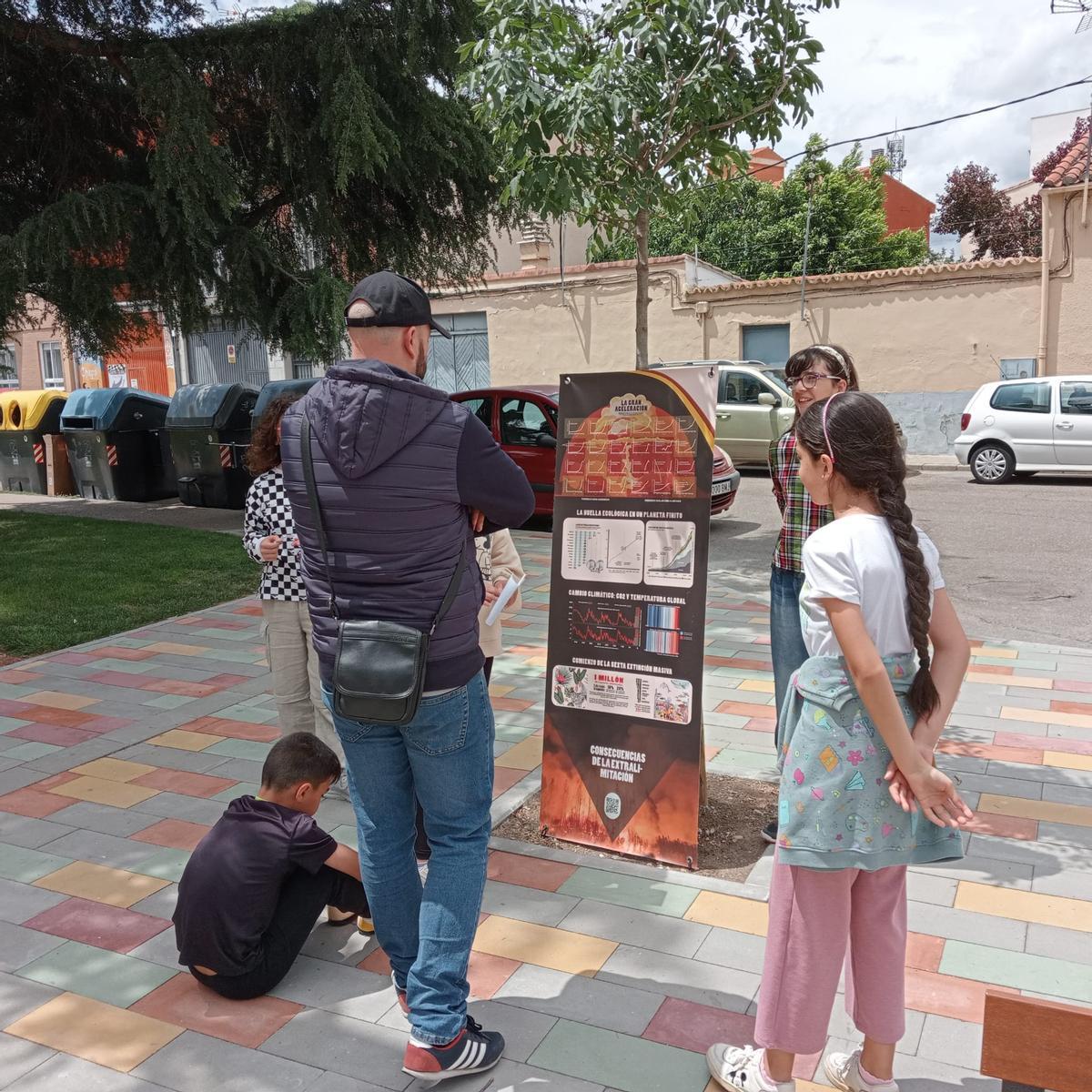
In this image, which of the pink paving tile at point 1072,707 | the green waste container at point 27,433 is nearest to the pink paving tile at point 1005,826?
the pink paving tile at point 1072,707

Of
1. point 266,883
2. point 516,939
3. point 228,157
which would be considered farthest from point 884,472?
point 228,157

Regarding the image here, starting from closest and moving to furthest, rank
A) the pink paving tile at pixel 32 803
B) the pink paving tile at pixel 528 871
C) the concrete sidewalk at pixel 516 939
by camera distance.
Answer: the concrete sidewalk at pixel 516 939
the pink paving tile at pixel 528 871
the pink paving tile at pixel 32 803

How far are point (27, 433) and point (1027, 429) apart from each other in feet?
50.0

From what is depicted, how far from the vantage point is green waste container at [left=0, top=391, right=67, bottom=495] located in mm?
15453

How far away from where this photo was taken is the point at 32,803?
431 cm

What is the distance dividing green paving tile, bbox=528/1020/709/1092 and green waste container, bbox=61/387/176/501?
13.1m

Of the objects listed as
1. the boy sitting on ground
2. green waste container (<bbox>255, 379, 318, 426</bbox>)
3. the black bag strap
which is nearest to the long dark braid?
the black bag strap

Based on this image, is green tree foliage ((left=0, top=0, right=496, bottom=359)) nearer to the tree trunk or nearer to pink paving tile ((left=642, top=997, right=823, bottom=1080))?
the tree trunk

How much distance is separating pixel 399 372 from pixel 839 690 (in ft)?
4.03

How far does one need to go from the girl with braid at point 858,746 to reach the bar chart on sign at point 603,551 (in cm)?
142

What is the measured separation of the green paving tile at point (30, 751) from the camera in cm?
487

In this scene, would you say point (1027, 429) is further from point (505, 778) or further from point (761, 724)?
point (505, 778)

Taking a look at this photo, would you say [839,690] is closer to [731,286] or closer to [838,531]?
[838,531]

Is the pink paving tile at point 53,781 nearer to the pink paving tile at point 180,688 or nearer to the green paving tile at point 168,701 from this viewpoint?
the green paving tile at point 168,701
